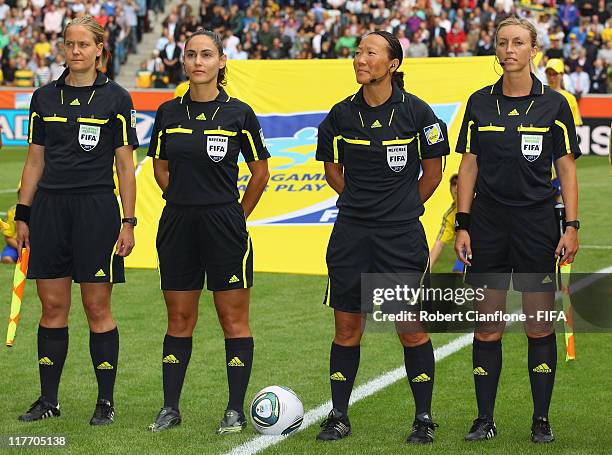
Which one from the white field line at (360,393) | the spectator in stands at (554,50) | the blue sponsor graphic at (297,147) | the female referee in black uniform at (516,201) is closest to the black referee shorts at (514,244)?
the female referee in black uniform at (516,201)

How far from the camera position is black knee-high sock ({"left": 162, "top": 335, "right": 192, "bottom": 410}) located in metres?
5.98

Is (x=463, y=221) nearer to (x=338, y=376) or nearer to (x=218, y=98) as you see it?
(x=338, y=376)

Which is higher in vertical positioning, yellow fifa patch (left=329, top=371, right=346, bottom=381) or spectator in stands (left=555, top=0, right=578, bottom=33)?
spectator in stands (left=555, top=0, right=578, bottom=33)

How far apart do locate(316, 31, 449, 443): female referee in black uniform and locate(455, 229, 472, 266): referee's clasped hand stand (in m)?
0.19

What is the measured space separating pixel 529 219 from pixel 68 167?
2.34m

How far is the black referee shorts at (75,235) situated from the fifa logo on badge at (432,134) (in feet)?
5.50

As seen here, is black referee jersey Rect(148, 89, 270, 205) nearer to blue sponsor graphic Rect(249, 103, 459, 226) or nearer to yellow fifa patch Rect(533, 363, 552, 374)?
yellow fifa patch Rect(533, 363, 552, 374)

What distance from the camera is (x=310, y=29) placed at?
1113 inches

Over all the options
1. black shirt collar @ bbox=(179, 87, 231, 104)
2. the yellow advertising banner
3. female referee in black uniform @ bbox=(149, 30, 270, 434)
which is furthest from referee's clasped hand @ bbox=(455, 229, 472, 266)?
the yellow advertising banner

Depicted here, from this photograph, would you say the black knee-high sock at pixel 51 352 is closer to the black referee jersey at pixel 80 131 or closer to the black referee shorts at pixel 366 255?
the black referee jersey at pixel 80 131

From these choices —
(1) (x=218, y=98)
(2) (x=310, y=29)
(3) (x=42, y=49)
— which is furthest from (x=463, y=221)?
(3) (x=42, y=49)

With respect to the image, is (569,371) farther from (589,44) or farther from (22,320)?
(589,44)

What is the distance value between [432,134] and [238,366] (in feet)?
5.15

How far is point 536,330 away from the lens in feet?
18.5
